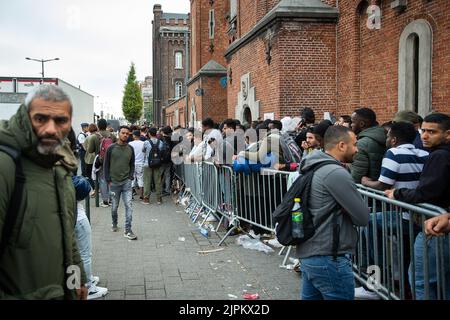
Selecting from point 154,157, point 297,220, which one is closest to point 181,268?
point 297,220

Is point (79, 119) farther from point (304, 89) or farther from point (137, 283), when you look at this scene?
point (137, 283)

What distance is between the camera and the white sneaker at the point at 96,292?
221 inches

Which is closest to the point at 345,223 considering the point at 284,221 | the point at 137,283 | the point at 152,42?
the point at 284,221

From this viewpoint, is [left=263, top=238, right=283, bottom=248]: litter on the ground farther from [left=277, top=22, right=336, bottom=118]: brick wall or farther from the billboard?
the billboard

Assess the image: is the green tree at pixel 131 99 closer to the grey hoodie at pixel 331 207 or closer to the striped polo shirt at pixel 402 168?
the striped polo shirt at pixel 402 168

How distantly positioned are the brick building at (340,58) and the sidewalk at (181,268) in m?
5.73

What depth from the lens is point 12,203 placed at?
2.47 m

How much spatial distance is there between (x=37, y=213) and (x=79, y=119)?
2440 centimetres

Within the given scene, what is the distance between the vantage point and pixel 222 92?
2933 cm

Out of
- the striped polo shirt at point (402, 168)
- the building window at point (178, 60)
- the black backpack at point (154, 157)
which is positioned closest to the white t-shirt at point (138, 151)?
the black backpack at point (154, 157)

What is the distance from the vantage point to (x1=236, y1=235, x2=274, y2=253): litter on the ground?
778 cm

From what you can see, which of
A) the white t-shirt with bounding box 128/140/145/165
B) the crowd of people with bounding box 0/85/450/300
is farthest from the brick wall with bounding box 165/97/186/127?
the crowd of people with bounding box 0/85/450/300

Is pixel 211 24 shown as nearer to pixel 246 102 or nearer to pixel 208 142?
pixel 246 102

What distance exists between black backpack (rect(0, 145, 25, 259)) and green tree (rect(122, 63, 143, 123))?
3875 inches
